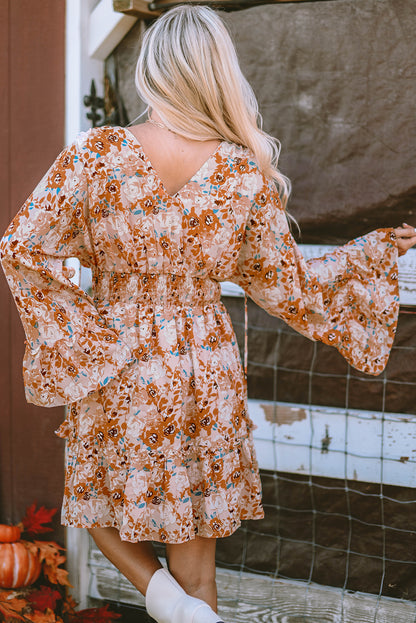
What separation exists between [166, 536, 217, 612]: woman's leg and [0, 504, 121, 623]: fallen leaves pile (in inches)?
36.1

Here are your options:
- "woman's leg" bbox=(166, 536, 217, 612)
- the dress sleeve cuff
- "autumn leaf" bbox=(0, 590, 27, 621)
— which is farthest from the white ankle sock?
"autumn leaf" bbox=(0, 590, 27, 621)

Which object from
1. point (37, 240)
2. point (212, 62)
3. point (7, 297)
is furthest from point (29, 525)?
point (212, 62)

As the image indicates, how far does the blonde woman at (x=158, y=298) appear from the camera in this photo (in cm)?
202

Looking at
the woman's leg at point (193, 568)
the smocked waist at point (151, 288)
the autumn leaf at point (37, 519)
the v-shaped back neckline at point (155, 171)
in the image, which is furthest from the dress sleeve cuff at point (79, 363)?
the autumn leaf at point (37, 519)

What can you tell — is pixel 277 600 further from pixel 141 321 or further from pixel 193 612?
pixel 141 321

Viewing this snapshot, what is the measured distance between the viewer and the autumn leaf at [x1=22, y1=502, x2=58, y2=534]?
3135 millimetres

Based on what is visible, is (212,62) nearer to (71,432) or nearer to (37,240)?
(37,240)

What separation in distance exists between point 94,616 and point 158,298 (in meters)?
1.66

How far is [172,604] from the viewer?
6.72 ft

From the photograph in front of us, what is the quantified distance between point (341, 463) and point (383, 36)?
174 cm

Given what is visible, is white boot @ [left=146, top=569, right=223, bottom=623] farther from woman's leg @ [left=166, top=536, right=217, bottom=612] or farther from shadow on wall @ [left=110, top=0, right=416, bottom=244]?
shadow on wall @ [left=110, top=0, right=416, bottom=244]

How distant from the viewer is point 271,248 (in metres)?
2.23

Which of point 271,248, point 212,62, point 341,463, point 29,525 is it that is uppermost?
point 212,62

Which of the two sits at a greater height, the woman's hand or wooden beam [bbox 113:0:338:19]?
wooden beam [bbox 113:0:338:19]
